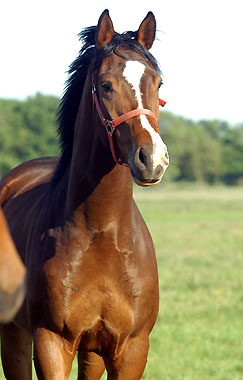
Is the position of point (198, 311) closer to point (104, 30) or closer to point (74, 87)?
point (74, 87)

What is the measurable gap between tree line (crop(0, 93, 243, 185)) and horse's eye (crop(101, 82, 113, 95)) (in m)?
61.0

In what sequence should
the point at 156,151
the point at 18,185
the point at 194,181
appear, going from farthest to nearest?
the point at 194,181
the point at 18,185
the point at 156,151

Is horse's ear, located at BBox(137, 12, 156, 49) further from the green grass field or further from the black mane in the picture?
the green grass field

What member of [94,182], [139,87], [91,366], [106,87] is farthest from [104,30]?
[91,366]

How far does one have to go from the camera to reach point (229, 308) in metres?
8.91

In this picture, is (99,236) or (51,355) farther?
(99,236)

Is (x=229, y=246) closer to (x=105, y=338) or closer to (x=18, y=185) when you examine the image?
(x=18, y=185)

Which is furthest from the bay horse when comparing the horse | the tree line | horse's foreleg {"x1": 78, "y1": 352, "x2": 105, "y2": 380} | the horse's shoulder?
the tree line

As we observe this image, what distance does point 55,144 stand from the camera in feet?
253

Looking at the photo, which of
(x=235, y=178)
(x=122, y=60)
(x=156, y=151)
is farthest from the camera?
(x=235, y=178)

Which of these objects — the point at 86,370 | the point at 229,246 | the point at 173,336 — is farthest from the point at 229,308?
the point at 229,246

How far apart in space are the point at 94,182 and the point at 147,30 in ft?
3.07

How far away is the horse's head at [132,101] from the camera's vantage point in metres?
3.21

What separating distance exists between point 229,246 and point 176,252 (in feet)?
5.90
